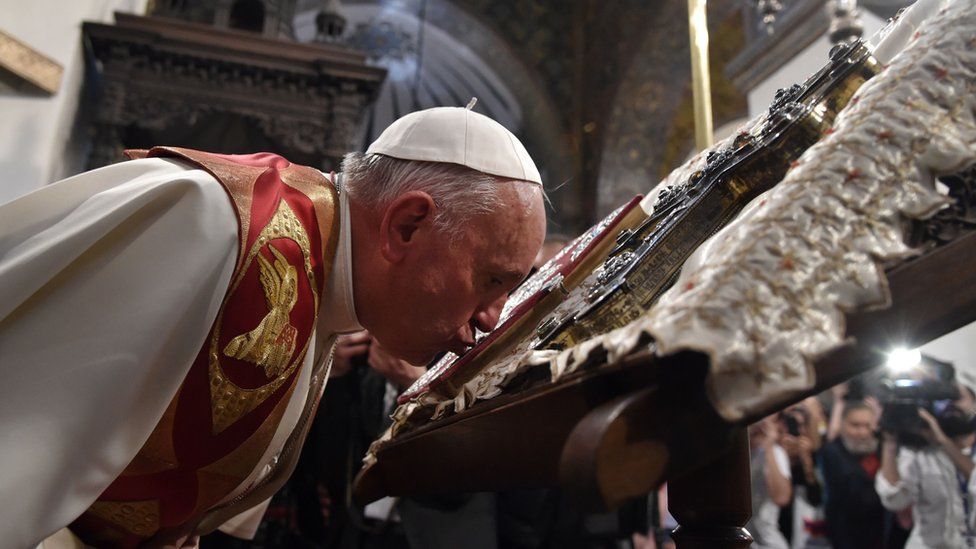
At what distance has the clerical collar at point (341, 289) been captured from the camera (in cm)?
134

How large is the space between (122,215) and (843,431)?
3169 millimetres

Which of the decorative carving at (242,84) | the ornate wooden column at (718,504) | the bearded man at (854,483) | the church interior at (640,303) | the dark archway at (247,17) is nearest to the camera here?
the church interior at (640,303)

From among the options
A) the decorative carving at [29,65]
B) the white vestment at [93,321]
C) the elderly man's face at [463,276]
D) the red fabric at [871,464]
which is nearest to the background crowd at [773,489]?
the red fabric at [871,464]

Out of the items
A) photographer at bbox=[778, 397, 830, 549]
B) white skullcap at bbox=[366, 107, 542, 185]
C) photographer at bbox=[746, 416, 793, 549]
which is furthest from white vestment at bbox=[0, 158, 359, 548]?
photographer at bbox=[778, 397, 830, 549]

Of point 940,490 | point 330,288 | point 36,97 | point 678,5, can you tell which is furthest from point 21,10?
point 678,5

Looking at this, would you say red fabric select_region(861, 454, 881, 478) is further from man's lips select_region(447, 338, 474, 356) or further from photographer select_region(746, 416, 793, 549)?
man's lips select_region(447, 338, 474, 356)

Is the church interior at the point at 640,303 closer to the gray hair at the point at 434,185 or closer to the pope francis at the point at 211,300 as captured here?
A: the pope francis at the point at 211,300

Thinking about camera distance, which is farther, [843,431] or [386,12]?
[386,12]

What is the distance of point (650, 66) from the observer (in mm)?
7719

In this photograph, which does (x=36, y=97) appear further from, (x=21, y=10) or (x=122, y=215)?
(x=122, y=215)

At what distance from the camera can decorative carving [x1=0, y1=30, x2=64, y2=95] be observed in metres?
3.46

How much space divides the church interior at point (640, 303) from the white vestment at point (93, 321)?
39 mm

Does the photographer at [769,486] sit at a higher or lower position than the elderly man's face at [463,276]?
lower

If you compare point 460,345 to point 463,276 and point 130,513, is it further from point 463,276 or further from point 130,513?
point 130,513
